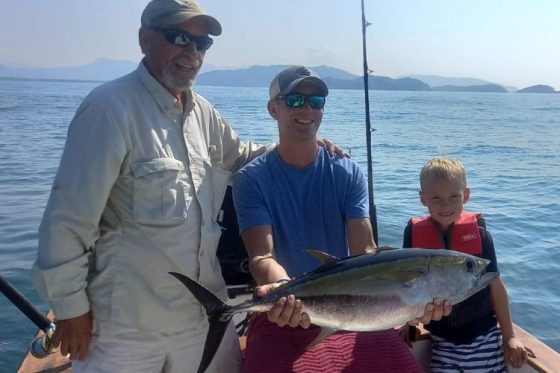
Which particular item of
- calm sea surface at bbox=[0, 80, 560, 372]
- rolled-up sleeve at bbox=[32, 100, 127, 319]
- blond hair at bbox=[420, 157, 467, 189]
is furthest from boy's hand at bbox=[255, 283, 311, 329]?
calm sea surface at bbox=[0, 80, 560, 372]

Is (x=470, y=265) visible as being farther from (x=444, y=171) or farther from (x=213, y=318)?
(x=213, y=318)

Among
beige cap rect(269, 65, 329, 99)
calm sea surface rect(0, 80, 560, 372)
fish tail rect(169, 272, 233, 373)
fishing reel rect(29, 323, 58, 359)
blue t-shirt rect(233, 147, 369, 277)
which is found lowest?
calm sea surface rect(0, 80, 560, 372)

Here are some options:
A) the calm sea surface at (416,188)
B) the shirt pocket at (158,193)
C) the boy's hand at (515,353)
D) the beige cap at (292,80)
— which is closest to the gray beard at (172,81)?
the shirt pocket at (158,193)

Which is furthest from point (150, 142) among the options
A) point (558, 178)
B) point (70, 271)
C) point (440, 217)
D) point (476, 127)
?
point (476, 127)

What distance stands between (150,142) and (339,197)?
119cm

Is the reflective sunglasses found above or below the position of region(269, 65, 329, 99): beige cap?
below

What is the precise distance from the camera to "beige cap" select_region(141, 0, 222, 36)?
2.74 meters

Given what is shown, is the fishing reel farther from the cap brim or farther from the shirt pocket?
the cap brim

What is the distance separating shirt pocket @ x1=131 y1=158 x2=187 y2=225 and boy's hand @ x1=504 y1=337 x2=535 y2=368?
2.17 metres

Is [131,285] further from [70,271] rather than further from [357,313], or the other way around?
[357,313]

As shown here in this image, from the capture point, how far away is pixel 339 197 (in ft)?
10.7

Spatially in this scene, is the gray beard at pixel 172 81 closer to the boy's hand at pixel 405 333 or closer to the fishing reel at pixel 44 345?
A: the fishing reel at pixel 44 345

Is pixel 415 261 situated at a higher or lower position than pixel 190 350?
higher

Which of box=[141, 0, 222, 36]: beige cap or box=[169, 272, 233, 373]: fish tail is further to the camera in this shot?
box=[141, 0, 222, 36]: beige cap
